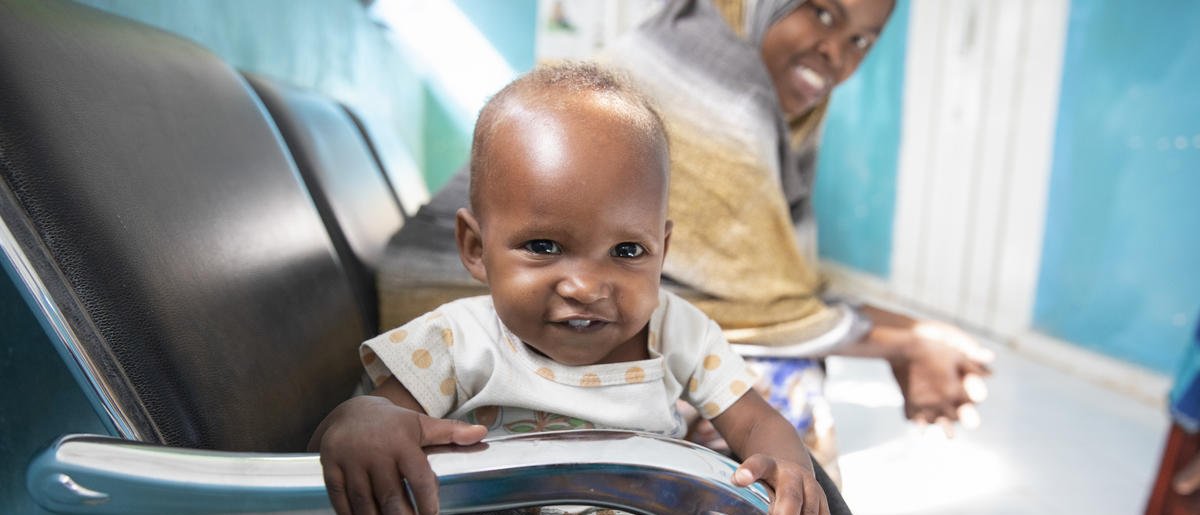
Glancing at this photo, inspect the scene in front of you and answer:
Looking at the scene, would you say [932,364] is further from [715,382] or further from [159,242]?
[159,242]

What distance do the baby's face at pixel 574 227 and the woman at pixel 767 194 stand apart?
0.27m

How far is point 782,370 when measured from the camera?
2.34ft

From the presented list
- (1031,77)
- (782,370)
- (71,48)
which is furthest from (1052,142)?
(71,48)

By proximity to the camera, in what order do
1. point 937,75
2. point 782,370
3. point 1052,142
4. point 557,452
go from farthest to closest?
point 937,75 < point 1052,142 < point 782,370 < point 557,452

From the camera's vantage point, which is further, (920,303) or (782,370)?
(920,303)

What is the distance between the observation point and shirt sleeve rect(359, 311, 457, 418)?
402mm

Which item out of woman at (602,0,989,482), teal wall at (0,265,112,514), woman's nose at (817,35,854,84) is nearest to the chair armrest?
teal wall at (0,265,112,514)

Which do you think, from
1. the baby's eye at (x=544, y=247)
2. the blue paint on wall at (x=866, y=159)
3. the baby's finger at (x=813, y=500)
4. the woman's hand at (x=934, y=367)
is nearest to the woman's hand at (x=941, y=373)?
the woman's hand at (x=934, y=367)

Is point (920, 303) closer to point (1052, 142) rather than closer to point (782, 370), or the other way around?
point (1052, 142)

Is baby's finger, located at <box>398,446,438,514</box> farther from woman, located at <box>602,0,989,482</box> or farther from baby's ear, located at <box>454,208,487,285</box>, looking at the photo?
woman, located at <box>602,0,989,482</box>

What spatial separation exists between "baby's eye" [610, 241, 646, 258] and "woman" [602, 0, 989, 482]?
263 millimetres

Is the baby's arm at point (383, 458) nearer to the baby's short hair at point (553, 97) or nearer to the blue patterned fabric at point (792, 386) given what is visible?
the baby's short hair at point (553, 97)

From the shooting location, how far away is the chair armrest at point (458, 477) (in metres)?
0.28

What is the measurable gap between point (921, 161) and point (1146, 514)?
187 cm
